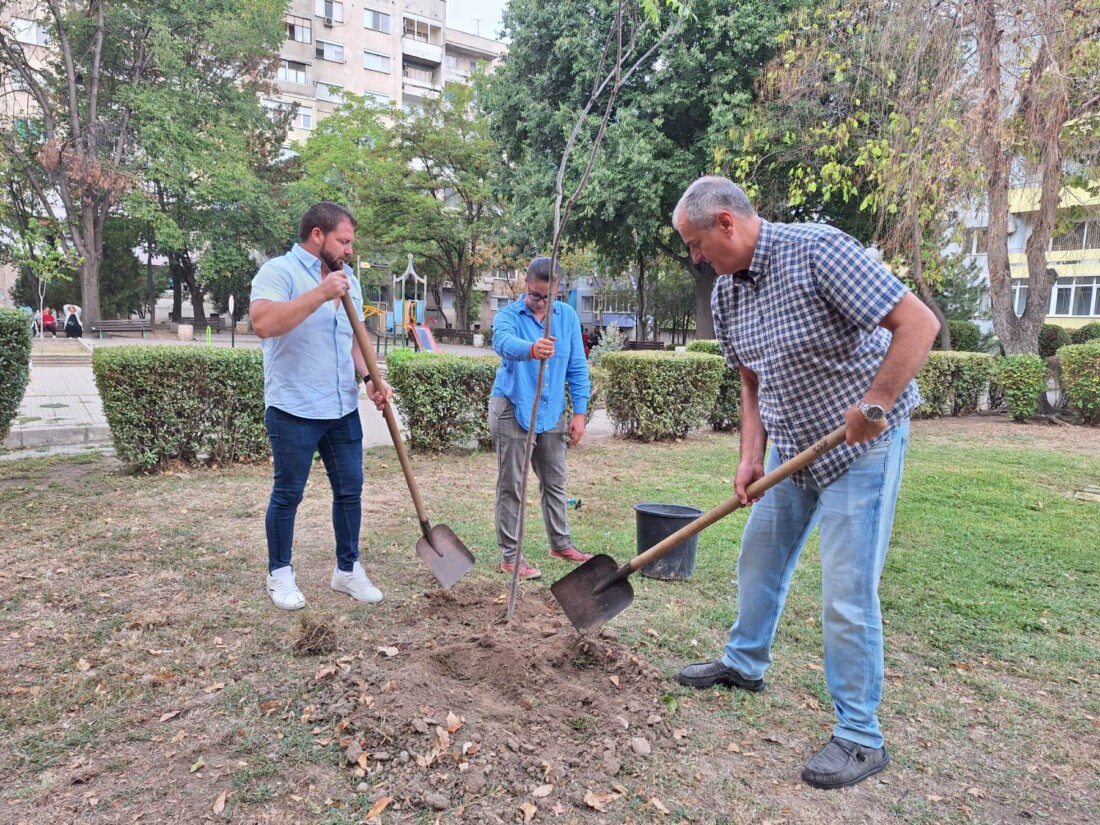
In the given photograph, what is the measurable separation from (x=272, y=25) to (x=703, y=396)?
3026 centimetres

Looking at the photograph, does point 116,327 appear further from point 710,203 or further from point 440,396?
point 710,203

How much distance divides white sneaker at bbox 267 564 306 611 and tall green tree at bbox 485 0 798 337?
14057 mm

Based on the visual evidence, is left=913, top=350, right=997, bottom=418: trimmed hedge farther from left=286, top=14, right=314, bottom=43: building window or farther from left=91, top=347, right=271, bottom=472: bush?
left=286, top=14, right=314, bottom=43: building window

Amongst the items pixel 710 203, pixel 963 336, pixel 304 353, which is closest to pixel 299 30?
pixel 963 336

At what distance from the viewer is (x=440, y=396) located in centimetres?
752

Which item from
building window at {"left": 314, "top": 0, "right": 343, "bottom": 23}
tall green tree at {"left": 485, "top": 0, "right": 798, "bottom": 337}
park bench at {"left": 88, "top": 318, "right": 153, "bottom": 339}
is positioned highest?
building window at {"left": 314, "top": 0, "right": 343, "bottom": 23}

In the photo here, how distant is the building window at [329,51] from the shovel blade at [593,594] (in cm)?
4704

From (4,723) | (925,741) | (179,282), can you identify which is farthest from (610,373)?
(179,282)

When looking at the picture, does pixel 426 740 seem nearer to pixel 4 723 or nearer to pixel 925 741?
pixel 4 723

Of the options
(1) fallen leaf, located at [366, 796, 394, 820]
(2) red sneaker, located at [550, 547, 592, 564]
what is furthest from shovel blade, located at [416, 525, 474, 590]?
(1) fallen leaf, located at [366, 796, 394, 820]

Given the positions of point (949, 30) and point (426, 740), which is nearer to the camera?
point (426, 740)

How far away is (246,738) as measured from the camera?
2.52 metres

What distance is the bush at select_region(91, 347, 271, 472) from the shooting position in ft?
20.0

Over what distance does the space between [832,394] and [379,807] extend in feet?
6.48
